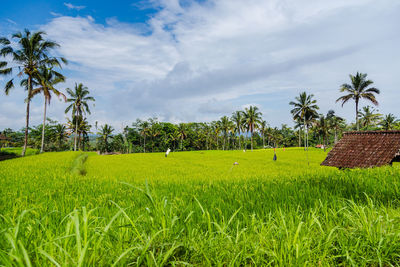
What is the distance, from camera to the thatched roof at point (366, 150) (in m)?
10.1

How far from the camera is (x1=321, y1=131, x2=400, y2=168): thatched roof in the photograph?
10148 millimetres

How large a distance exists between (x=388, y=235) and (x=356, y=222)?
0.33 meters

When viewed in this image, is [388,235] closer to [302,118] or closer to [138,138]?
[302,118]

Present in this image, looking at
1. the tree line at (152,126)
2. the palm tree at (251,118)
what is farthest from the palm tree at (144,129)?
the palm tree at (251,118)

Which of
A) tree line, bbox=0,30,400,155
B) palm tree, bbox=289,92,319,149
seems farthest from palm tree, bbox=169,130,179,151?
palm tree, bbox=289,92,319,149

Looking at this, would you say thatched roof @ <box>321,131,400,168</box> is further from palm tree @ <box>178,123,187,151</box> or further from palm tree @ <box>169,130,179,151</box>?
palm tree @ <box>169,130,179,151</box>

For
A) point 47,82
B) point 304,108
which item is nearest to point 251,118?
point 304,108

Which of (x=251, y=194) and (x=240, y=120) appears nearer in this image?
(x=251, y=194)

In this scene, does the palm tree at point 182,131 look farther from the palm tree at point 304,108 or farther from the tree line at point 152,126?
the palm tree at point 304,108

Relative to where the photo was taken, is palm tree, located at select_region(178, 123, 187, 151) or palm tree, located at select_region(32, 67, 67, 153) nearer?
palm tree, located at select_region(32, 67, 67, 153)

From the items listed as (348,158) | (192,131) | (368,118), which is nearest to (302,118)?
(368,118)

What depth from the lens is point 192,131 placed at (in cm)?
6925

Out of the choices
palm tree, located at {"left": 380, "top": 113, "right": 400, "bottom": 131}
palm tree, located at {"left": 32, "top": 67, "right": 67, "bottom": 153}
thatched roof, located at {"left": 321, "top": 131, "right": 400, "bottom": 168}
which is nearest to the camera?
thatched roof, located at {"left": 321, "top": 131, "right": 400, "bottom": 168}

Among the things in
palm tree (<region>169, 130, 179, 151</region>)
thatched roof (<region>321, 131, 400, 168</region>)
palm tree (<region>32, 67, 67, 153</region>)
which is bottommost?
thatched roof (<region>321, 131, 400, 168</region>)
